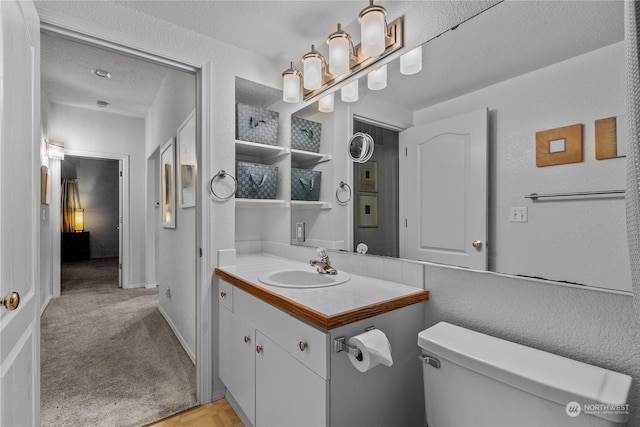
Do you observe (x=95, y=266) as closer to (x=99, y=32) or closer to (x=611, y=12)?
(x=99, y=32)

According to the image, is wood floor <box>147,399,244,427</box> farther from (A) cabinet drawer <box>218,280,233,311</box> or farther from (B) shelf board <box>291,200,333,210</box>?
(B) shelf board <box>291,200,333,210</box>

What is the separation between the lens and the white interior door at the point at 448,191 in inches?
42.6

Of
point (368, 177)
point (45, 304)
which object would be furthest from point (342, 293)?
point (45, 304)

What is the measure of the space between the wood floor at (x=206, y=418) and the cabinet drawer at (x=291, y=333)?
66 centimetres

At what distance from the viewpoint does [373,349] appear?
0.91 m

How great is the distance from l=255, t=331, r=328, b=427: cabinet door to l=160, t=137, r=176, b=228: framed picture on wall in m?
1.93

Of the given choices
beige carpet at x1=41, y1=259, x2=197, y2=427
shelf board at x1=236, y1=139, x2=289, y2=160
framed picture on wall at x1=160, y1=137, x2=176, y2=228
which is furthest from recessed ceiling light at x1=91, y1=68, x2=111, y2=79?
beige carpet at x1=41, y1=259, x2=197, y2=427

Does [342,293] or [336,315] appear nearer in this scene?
[336,315]

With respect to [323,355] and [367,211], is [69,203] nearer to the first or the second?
[367,211]

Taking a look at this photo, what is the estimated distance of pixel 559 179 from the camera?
88cm

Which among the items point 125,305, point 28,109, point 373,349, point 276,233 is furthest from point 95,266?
point 373,349

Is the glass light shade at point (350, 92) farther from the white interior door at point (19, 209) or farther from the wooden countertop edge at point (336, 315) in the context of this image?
the white interior door at point (19, 209)

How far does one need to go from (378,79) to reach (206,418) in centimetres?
204

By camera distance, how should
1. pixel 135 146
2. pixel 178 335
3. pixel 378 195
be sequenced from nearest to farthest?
1. pixel 378 195
2. pixel 178 335
3. pixel 135 146
